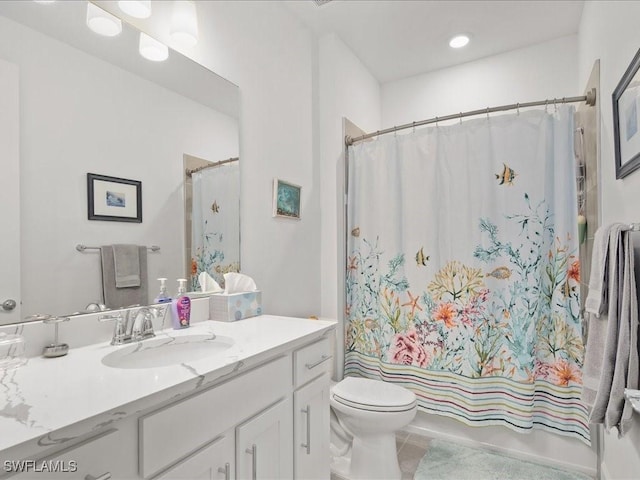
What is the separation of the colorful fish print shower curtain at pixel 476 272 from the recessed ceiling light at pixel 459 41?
0.87 metres

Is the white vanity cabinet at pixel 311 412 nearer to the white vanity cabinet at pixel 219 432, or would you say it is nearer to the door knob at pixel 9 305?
the white vanity cabinet at pixel 219 432

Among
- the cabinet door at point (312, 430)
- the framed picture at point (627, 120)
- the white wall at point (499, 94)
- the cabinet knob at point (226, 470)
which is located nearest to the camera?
the cabinet knob at point (226, 470)

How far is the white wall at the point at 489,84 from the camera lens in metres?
2.53

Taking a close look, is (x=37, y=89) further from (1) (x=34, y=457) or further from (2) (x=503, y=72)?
(2) (x=503, y=72)

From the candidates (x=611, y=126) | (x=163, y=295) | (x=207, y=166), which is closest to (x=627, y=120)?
(x=611, y=126)

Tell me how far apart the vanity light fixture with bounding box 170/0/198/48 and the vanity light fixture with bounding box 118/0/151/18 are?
0.11 metres

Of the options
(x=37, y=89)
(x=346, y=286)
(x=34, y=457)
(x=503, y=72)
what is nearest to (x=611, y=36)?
(x=503, y=72)

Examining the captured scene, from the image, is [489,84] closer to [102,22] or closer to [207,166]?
[207,166]

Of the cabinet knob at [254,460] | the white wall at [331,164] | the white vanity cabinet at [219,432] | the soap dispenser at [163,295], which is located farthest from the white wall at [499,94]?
the soap dispenser at [163,295]

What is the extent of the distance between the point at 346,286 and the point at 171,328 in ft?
4.41

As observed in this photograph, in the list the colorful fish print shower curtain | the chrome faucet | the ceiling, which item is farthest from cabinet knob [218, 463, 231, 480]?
the ceiling

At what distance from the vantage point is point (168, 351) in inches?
49.8

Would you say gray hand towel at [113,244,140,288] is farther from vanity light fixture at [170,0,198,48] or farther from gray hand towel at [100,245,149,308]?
vanity light fixture at [170,0,198,48]

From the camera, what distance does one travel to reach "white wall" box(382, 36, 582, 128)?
253cm
